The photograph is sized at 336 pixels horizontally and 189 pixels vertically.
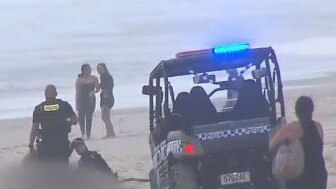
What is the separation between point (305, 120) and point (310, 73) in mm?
22035

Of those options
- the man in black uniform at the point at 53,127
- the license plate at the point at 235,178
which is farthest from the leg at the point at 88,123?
the license plate at the point at 235,178

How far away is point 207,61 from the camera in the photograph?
955 centimetres

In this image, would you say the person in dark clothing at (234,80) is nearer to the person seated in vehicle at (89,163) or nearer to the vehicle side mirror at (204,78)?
the vehicle side mirror at (204,78)

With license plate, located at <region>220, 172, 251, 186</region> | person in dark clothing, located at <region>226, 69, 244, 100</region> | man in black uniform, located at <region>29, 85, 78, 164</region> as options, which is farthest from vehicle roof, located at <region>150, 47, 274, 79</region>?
man in black uniform, located at <region>29, 85, 78, 164</region>

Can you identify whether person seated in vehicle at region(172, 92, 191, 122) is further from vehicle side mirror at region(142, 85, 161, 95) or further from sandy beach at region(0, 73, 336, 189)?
sandy beach at region(0, 73, 336, 189)

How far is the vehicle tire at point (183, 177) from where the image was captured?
9109 mm

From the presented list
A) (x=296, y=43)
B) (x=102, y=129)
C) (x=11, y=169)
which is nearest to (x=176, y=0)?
(x=296, y=43)

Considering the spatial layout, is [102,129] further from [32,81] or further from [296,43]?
[296,43]

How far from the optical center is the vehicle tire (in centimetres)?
911

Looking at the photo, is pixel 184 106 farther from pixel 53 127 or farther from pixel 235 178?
pixel 53 127

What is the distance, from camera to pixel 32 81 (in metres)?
31.8

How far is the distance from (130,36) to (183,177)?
3436 centimetres

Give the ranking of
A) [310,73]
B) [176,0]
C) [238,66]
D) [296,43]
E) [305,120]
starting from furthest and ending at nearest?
[176,0] → [296,43] → [310,73] → [238,66] → [305,120]

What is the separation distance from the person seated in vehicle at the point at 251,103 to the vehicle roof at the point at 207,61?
0.27 m
